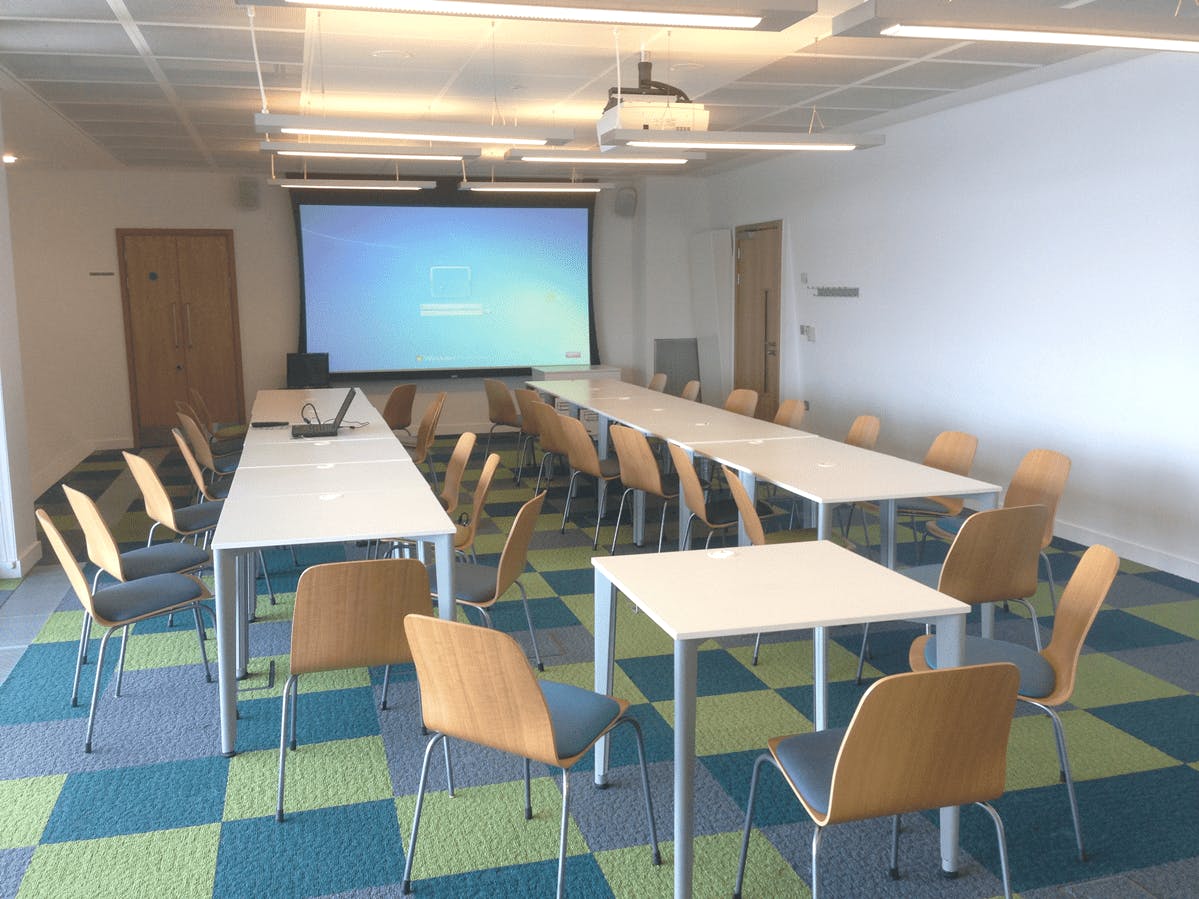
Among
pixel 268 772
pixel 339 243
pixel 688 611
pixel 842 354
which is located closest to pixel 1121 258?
pixel 842 354

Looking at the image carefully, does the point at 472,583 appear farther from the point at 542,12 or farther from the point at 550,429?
the point at 550,429

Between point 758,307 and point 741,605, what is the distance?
794 centimetres

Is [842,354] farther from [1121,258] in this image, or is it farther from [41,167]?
[41,167]

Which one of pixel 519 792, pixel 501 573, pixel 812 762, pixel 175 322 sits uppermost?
pixel 175 322

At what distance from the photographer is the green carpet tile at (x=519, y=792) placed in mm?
2762

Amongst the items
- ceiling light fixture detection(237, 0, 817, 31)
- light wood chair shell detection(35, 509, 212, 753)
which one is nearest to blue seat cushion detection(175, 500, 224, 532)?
light wood chair shell detection(35, 509, 212, 753)

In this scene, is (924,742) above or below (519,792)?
above

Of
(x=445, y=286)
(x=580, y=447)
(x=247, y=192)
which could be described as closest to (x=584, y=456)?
(x=580, y=447)

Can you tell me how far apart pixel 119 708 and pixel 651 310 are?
830 centimetres

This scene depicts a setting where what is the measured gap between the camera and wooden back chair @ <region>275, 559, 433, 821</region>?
296cm

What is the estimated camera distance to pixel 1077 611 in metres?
2.91

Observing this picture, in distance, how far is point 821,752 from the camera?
2490mm

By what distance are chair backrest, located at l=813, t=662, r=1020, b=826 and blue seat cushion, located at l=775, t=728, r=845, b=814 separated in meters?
0.09

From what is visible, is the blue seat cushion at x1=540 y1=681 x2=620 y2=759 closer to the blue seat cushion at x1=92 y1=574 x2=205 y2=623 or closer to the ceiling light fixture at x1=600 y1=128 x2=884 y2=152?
the blue seat cushion at x1=92 y1=574 x2=205 y2=623
